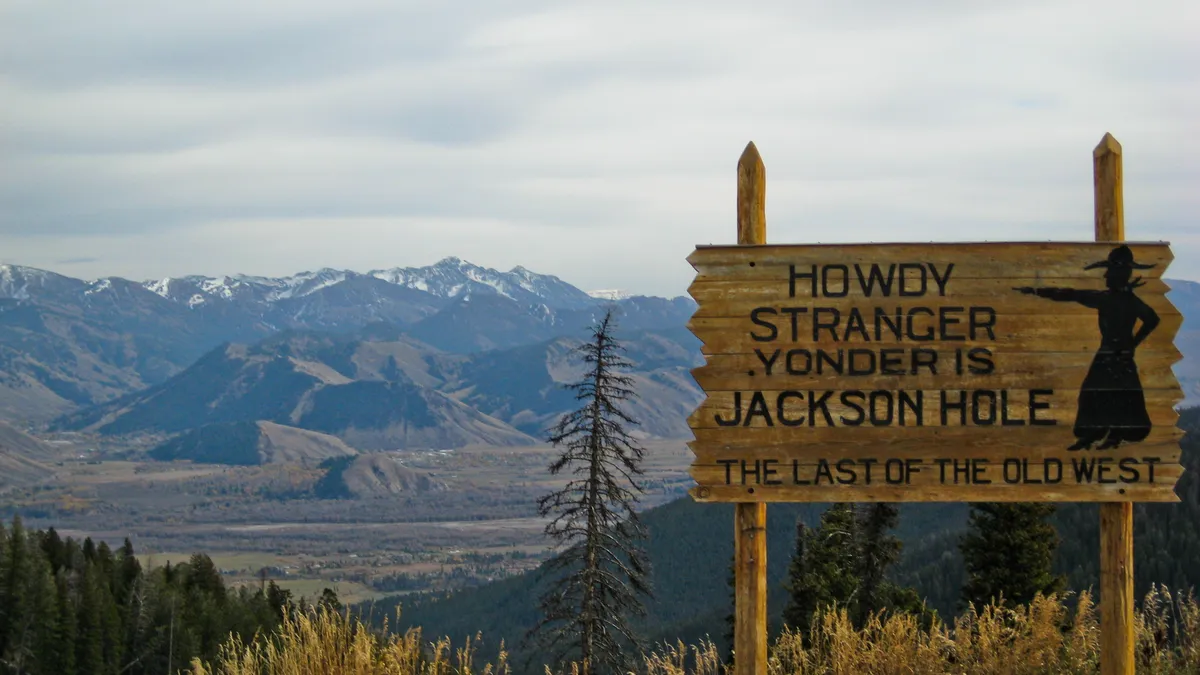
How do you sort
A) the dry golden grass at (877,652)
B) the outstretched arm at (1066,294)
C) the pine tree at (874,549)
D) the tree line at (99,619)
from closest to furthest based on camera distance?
the outstretched arm at (1066,294)
the dry golden grass at (877,652)
the pine tree at (874,549)
the tree line at (99,619)

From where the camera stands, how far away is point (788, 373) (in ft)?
34.3

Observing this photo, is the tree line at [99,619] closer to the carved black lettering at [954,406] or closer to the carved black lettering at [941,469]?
the carved black lettering at [941,469]

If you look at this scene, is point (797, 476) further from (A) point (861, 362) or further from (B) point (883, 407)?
(A) point (861, 362)

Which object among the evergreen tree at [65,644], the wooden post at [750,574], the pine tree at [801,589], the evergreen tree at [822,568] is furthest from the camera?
the evergreen tree at [65,644]

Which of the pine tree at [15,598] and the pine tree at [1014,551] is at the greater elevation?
the pine tree at [1014,551]

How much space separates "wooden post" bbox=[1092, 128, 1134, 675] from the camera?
33.9ft

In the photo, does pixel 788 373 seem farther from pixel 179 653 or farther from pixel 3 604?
pixel 3 604

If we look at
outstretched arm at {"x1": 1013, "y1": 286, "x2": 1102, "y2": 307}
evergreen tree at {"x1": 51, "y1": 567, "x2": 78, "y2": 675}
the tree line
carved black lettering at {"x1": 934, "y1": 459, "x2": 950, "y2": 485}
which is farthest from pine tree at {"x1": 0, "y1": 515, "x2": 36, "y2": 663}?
outstretched arm at {"x1": 1013, "y1": 286, "x2": 1102, "y2": 307}

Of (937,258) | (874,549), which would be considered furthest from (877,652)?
(874,549)

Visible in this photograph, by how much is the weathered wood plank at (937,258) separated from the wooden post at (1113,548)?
332 mm

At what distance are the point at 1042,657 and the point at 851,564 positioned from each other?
26945mm

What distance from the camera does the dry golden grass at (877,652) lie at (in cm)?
1063

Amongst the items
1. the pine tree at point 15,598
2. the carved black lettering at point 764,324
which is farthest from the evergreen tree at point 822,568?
the pine tree at point 15,598

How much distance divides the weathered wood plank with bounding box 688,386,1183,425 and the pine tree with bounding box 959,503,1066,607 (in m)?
26.6
